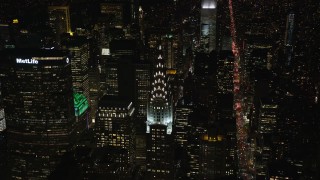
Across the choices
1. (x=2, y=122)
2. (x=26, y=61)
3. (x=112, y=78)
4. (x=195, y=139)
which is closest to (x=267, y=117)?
(x=195, y=139)

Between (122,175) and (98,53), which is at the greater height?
(98,53)

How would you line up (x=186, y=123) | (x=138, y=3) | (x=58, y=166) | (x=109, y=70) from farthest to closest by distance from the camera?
(x=138, y=3), (x=109, y=70), (x=186, y=123), (x=58, y=166)

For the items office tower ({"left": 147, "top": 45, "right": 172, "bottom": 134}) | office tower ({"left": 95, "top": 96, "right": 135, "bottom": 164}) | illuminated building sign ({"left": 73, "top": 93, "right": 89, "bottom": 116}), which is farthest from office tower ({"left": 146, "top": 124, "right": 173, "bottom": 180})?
illuminated building sign ({"left": 73, "top": 93, "right": 89, "bottom": 116})

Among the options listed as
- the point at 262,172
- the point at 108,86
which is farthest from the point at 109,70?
the point at 262,172

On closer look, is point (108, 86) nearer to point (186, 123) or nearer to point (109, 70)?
point (109, 70)

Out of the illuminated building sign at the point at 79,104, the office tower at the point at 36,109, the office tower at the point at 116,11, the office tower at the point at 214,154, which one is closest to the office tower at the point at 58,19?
the office tower at the point at 116,11

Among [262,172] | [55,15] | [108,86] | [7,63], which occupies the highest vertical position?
[55,15]

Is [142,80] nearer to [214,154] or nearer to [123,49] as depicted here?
[123,49]

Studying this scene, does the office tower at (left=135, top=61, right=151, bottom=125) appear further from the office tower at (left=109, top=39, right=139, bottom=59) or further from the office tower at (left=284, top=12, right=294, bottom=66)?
the office tower at (left=284, top=12, right=294, bottom=66)
